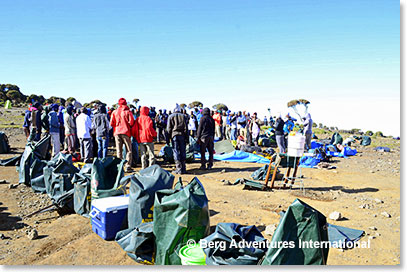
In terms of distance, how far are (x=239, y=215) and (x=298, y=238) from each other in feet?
7.73

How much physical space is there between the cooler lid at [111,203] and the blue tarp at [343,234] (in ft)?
9.10

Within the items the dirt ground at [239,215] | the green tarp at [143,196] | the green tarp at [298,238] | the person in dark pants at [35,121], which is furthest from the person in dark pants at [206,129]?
the green tarp at [298,238]

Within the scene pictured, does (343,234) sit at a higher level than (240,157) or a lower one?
higher

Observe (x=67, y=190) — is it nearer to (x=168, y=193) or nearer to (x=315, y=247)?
(x=168, y=193)

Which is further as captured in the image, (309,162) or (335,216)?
(309,162)

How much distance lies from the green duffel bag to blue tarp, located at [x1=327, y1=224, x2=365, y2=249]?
73.1 inches

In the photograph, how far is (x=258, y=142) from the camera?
15.0m

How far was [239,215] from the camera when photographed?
4.80m

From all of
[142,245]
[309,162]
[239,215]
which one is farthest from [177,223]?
[309,162]

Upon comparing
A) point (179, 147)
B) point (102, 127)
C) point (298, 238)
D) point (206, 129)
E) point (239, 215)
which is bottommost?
point (239, 215)

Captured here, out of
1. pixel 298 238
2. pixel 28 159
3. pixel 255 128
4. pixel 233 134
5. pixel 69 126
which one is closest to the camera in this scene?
pixel 298 238

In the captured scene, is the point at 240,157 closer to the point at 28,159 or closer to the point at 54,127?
the point at 54,127

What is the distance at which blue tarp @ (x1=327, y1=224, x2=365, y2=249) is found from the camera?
373 centimetres

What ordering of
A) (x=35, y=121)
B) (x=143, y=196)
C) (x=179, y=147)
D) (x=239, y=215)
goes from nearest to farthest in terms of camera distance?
1. (x=143, y=196)
2. (x=239, y=215)
3. (x=179, y=147)
4. (x=35, y=121)
